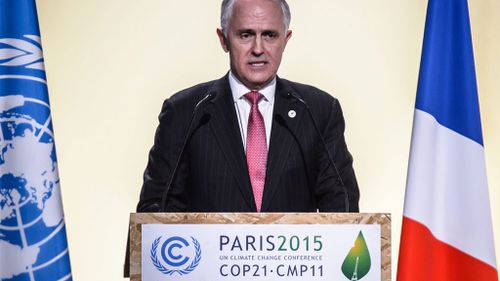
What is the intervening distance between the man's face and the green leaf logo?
80cm

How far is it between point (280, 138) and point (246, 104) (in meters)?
0.21

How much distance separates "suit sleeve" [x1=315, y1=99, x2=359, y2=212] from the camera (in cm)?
259

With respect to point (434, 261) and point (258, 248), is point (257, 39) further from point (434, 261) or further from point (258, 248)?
point (434, 261)

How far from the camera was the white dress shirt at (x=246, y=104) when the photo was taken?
8.86 feet

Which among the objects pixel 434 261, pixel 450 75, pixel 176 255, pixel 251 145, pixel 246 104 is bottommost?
pixel 434 261

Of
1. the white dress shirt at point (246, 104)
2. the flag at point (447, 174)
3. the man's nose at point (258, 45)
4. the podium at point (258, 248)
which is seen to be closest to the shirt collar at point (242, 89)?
the white dress shirt at point (246, 104)

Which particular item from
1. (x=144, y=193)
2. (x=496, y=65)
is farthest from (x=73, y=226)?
(x=496, y=65)

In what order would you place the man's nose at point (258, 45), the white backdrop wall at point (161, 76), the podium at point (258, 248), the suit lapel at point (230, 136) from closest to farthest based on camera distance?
the podium at point (258, 248) → the suit lapel at point (230, 136) → the man's nose at point (258, 45) → the white backdrop wall at point (161, 76)

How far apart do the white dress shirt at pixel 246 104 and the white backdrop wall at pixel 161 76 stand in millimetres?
770

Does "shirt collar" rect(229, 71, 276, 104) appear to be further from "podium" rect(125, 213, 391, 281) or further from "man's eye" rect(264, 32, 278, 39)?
"podium" rect(125, 213, 391, 281)

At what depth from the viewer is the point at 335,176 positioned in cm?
262

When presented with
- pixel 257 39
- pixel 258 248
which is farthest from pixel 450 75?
pixel 258 248

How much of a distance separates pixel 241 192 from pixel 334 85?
1.15 metres

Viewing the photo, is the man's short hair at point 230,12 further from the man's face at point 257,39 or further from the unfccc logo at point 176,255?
the unfccc logo at point 176,255
